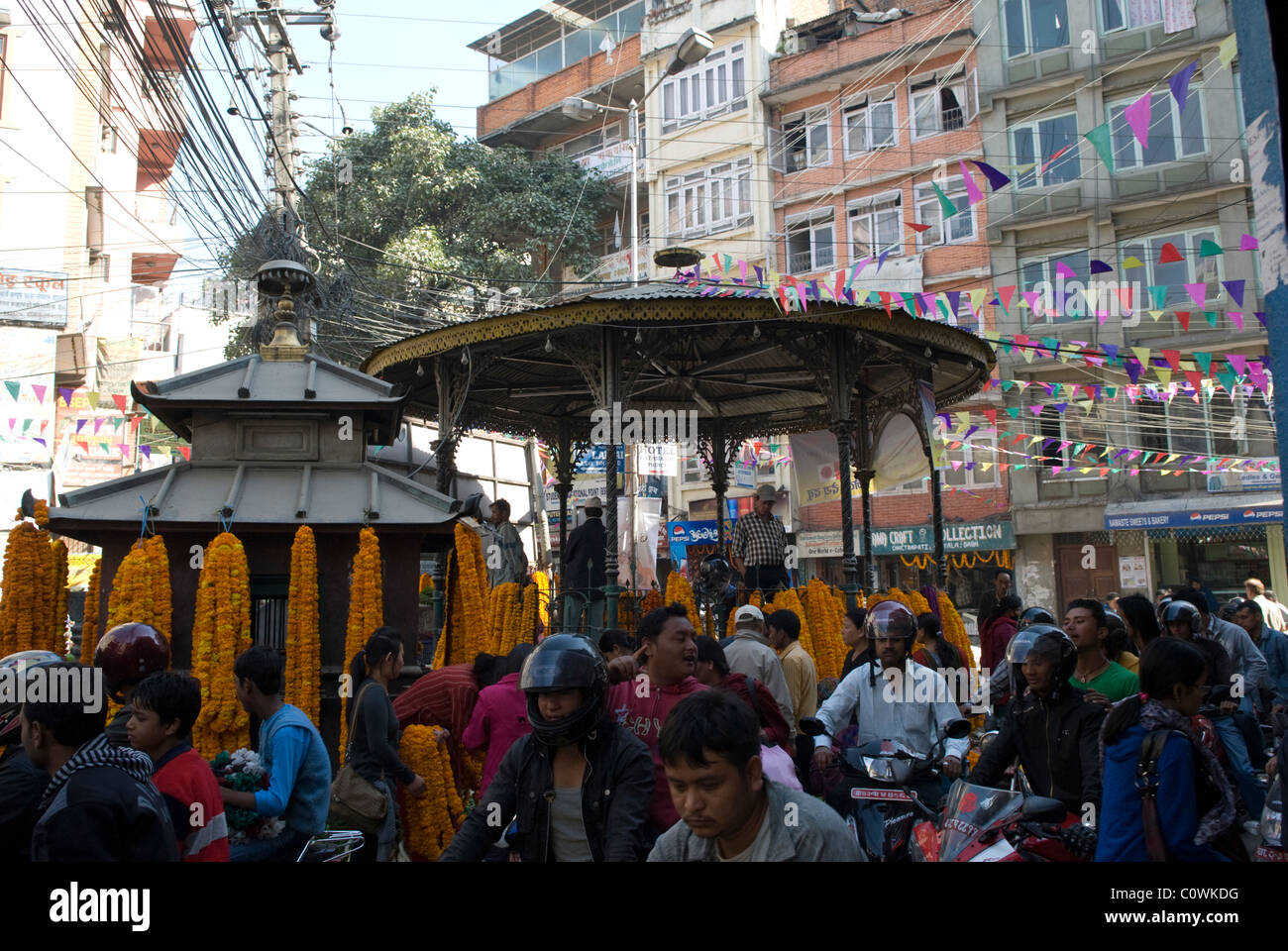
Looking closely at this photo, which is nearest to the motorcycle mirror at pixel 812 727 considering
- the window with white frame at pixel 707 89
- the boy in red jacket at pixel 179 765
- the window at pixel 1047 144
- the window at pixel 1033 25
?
the boy in red jacket at pixel 179 765

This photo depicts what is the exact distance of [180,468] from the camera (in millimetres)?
10320

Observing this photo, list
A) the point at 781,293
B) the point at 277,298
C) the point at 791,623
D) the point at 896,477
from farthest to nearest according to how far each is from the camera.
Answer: the point at 896,477, the point at 277,298, the point at 781,293, the point at 791,623

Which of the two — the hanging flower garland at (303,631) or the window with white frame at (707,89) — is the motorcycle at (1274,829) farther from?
the window with white frame at (707,89)

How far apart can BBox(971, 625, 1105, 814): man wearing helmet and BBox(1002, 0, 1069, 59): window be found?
27.7m

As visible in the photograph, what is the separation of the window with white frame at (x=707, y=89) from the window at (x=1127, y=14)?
1135 cm

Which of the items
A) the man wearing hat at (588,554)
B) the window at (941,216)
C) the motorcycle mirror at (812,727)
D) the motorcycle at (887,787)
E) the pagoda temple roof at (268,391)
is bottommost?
the motorcycle at (887,787)

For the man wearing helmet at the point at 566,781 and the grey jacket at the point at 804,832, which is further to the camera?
the man wearing helmet at the point at 566,781

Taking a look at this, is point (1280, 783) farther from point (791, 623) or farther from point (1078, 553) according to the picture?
point (1078, 553)

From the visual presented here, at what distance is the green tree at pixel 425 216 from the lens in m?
27.2

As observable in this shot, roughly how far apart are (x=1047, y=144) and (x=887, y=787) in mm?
27241

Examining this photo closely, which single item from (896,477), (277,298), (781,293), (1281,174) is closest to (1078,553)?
(896,477)
